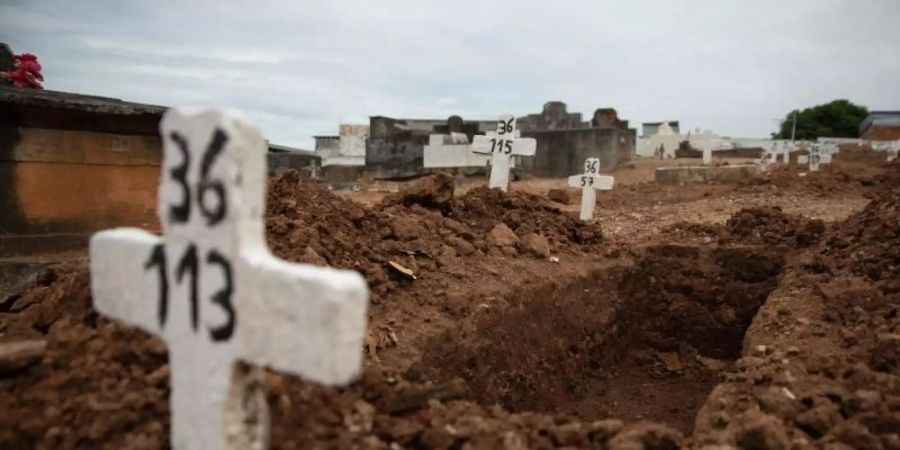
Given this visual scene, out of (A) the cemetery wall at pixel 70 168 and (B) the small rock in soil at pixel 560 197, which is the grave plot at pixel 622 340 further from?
(B) the small rock in soil at pixel 560 197

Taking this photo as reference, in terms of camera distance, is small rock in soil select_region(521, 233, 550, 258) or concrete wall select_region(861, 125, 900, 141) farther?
concrete wall select_region(861, 125, 900, 141)

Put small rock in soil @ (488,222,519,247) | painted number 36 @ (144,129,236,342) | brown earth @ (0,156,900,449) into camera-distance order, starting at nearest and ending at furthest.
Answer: painted number 36 @ (144,129,236,342) < brown earth @ (0,156,900,449) < small rock in soil @ (488,222,519,247)

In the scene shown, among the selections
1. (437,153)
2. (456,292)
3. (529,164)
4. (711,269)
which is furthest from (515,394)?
(529,164)

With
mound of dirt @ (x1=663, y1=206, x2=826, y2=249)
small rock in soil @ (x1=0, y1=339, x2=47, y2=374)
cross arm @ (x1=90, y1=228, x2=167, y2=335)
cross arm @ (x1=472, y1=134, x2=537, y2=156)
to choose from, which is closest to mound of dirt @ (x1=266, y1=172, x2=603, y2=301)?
mound of dirt @ (x1=663, y1=206, x2=826, y2=249)

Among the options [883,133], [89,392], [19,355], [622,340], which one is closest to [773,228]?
[622,340]

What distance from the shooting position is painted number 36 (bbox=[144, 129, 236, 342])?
1.68 metres

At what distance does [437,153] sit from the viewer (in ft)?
58.7

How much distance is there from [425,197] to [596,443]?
430 centimetres

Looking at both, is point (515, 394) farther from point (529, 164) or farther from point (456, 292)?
point (529, 164)

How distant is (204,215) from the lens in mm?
1728

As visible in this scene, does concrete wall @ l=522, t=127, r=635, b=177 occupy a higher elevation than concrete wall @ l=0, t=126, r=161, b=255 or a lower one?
higher

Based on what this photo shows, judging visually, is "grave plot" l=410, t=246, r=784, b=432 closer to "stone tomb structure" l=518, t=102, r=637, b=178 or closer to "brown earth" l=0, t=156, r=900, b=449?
"brown earth" l=0, t=156, r=900, b=449

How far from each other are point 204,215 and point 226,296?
227mm

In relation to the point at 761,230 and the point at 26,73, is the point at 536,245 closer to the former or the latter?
the point at 761,230
